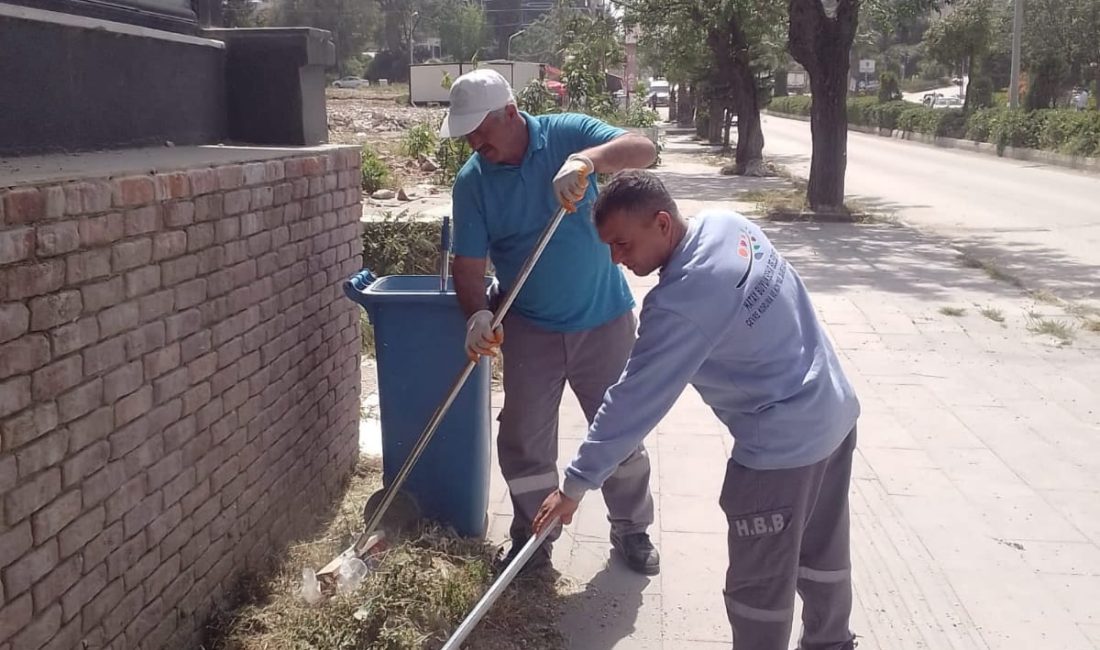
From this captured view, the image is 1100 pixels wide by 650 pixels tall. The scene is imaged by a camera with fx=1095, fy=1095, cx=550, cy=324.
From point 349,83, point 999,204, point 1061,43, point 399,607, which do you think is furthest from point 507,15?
point 399,607

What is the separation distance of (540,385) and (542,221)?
0.58 metres

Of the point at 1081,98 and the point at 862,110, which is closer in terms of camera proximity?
the point at 1081,98

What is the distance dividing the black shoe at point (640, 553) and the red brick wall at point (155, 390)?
1.28 m

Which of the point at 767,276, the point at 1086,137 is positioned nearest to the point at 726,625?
the point at 767,276

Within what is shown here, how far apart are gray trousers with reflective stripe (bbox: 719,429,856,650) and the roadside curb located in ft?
76.6

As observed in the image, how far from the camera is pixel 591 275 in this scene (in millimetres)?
3805

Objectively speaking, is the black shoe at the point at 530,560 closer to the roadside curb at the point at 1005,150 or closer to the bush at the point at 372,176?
the bush at the point at 372,176

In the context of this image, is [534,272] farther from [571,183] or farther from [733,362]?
[733,362]

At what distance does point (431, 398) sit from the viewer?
407 centimetres

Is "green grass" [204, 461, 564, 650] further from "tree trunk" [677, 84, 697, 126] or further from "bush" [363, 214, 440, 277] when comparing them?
"tree trunk" [677, 84, 697, 126]

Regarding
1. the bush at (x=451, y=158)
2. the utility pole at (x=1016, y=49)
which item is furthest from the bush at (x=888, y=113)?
the bush at (x=451, y=158)

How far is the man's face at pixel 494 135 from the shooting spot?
11.8 feet

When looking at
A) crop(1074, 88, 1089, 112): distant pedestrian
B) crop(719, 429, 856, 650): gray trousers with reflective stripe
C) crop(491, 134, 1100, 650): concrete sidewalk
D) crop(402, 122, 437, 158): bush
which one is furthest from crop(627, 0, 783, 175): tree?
crop(719, 429, 856, 650): gray trousers with reflective stripe

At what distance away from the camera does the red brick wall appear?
2.42m
